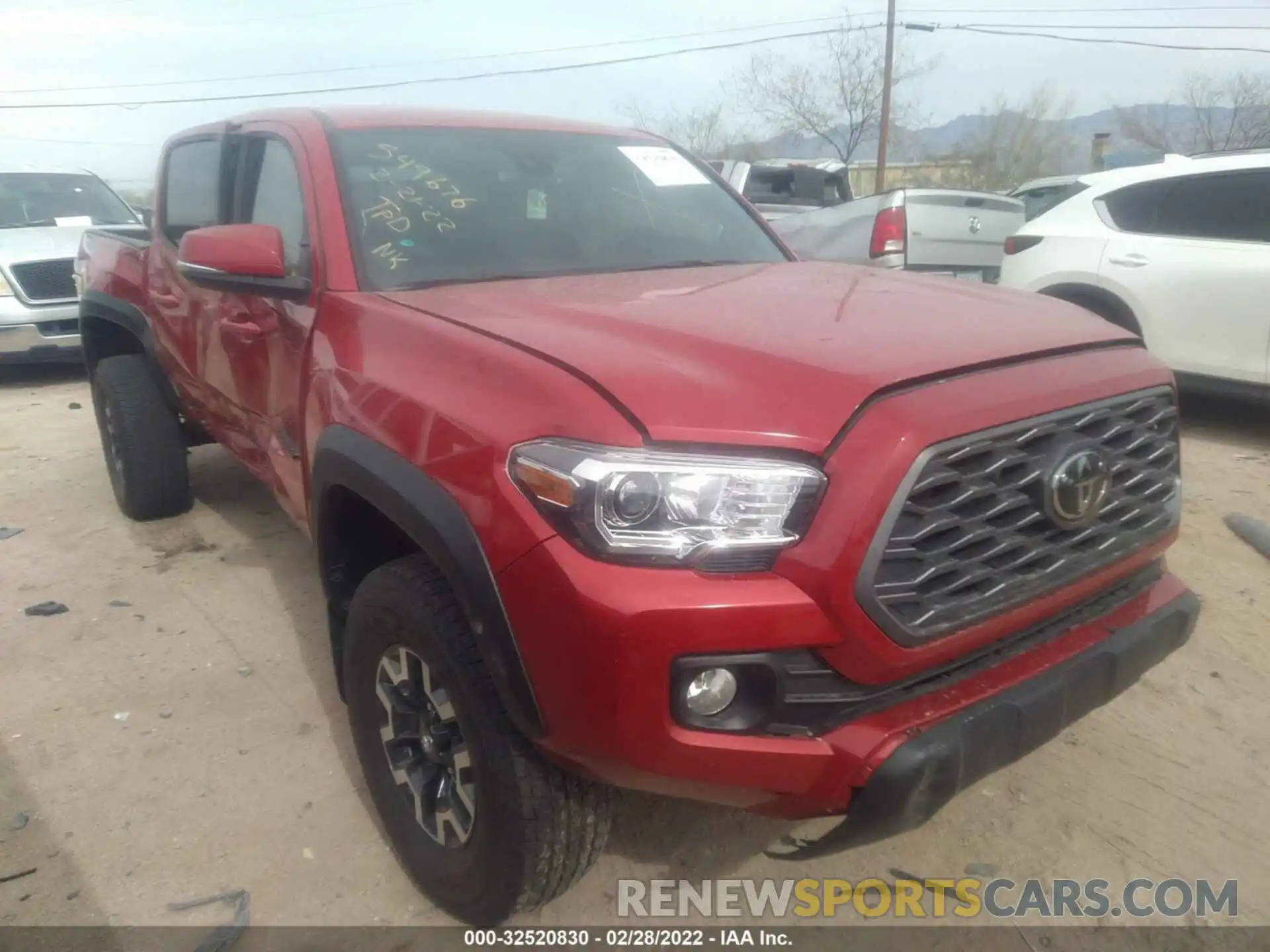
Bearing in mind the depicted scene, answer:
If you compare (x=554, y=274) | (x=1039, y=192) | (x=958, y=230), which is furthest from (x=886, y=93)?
(x=554, y=274)

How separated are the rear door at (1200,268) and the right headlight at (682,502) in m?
4.69

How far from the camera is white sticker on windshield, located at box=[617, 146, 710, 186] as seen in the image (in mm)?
3348

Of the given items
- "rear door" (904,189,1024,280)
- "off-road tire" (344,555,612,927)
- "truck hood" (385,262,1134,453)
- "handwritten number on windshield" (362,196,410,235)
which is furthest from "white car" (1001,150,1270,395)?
"off-road tire" (344,555,612,927)

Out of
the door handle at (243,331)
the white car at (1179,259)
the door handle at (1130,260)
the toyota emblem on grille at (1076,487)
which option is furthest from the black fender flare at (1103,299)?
the door handle at (243,331)

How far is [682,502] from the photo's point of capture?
64.7 inches

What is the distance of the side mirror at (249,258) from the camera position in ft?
8.23

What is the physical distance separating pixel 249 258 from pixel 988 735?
6.77ft

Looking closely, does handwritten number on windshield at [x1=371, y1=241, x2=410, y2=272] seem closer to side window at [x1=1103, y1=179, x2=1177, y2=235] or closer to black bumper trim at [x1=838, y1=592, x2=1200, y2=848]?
black bumper trim at [x1=838, y1=592, x2=1200, y2=848]

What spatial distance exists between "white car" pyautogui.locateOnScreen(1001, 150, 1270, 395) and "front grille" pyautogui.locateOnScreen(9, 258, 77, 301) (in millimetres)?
7709

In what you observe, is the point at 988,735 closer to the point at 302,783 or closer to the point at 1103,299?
the point at 302,783

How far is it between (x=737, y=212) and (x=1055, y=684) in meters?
2.14

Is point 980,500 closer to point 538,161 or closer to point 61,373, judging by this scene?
point 538,161

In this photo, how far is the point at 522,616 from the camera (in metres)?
1.67

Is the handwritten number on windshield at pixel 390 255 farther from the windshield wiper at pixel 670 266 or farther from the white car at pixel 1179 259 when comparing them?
the white car at pixel 1179 259
